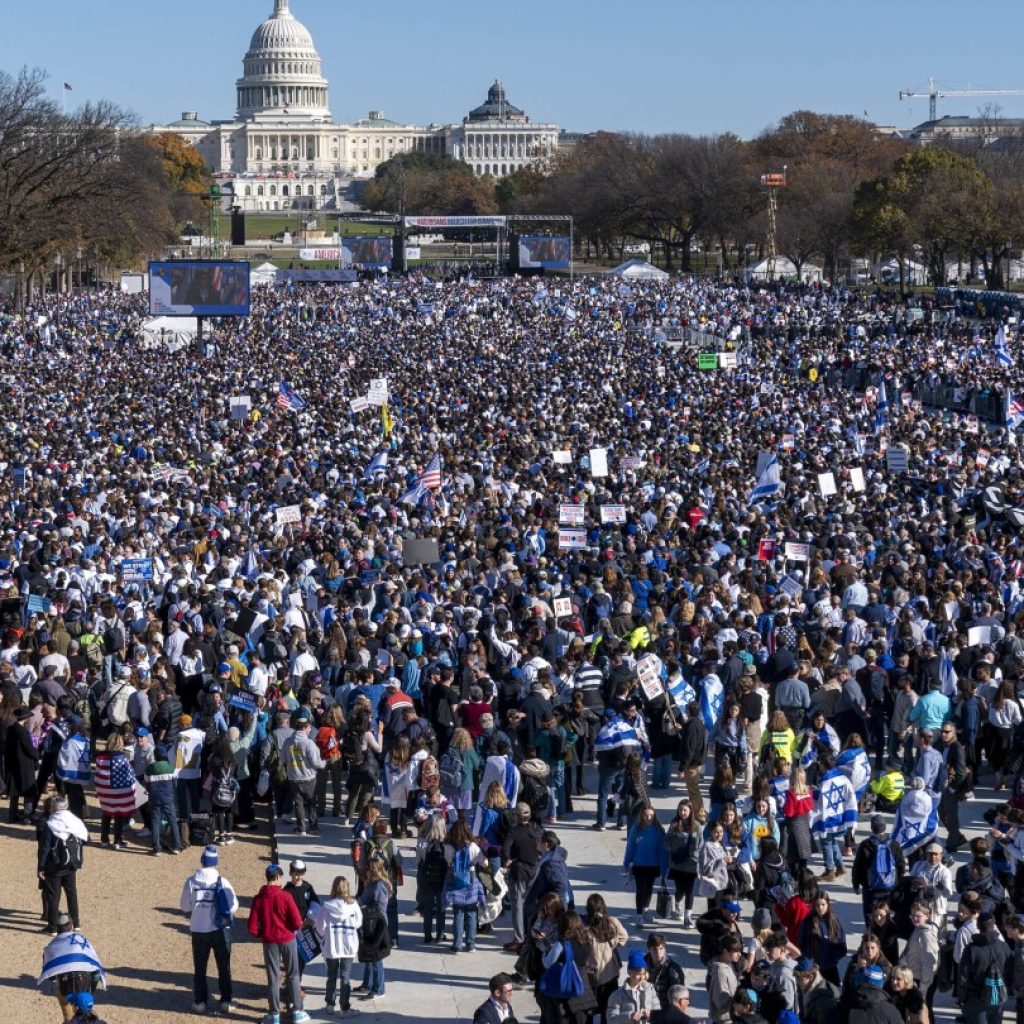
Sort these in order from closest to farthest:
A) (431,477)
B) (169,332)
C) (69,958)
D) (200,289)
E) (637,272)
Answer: (69,958)
(431,477)
(200,289)
(169,332)
(637,272)

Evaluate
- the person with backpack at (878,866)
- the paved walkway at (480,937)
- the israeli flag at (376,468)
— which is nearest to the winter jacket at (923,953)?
the paved walkway at (480,937)

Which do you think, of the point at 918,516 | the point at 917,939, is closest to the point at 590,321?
the point at 918,516

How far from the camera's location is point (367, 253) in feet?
277

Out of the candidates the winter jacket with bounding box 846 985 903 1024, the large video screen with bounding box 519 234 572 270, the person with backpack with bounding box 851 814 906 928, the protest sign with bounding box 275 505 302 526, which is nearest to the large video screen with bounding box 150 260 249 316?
the protest sign with bounding box 275 505 302 526

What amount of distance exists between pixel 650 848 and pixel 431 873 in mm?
1459

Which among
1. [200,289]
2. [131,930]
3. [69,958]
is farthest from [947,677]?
[200,289]

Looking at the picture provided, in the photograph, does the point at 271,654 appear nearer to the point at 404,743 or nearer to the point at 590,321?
the point at 404,743

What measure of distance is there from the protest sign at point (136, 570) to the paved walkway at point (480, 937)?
5.83m

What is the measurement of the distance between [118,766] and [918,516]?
37.8 ft

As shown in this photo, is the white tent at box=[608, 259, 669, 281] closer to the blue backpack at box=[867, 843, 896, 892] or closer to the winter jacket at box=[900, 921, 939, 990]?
the blue backpack at box=[867, 843, 896, 892]

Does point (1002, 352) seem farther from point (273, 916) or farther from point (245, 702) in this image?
point (273, 916)

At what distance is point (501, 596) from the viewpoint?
62.1 feet

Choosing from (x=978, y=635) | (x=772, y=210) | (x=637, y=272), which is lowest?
(x=978, y=635)

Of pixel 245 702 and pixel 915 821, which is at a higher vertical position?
pixel 245 702
